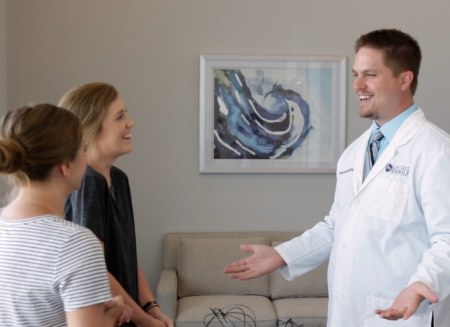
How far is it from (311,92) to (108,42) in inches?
59.9

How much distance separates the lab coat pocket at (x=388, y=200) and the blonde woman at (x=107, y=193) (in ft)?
2.75

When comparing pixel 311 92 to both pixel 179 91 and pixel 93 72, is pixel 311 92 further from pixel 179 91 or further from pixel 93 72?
pixel 93 72

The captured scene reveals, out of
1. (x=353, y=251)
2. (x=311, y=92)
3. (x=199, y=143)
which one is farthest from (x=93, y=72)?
(x=353, y=251)

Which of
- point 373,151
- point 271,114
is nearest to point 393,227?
point 373,151

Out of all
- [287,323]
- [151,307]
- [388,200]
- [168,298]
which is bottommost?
[287,323]

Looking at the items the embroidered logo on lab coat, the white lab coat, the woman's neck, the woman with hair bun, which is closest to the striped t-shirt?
the woman with hair bun

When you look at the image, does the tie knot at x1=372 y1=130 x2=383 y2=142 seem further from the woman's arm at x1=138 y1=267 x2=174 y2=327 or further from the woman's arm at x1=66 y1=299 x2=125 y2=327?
the woman's arm at x1=66 y1=299 x2=125 y2=327

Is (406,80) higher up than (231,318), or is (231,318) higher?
(406,80)

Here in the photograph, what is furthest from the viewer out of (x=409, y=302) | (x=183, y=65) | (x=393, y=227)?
(x=183, y=65)

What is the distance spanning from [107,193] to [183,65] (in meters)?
2.80

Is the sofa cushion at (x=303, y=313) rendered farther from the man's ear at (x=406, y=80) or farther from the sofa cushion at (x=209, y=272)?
the man's ear at (x=406, y=80)

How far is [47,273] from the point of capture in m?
1.37

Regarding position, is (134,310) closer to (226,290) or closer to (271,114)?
(226,290)

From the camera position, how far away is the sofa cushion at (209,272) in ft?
14.6
